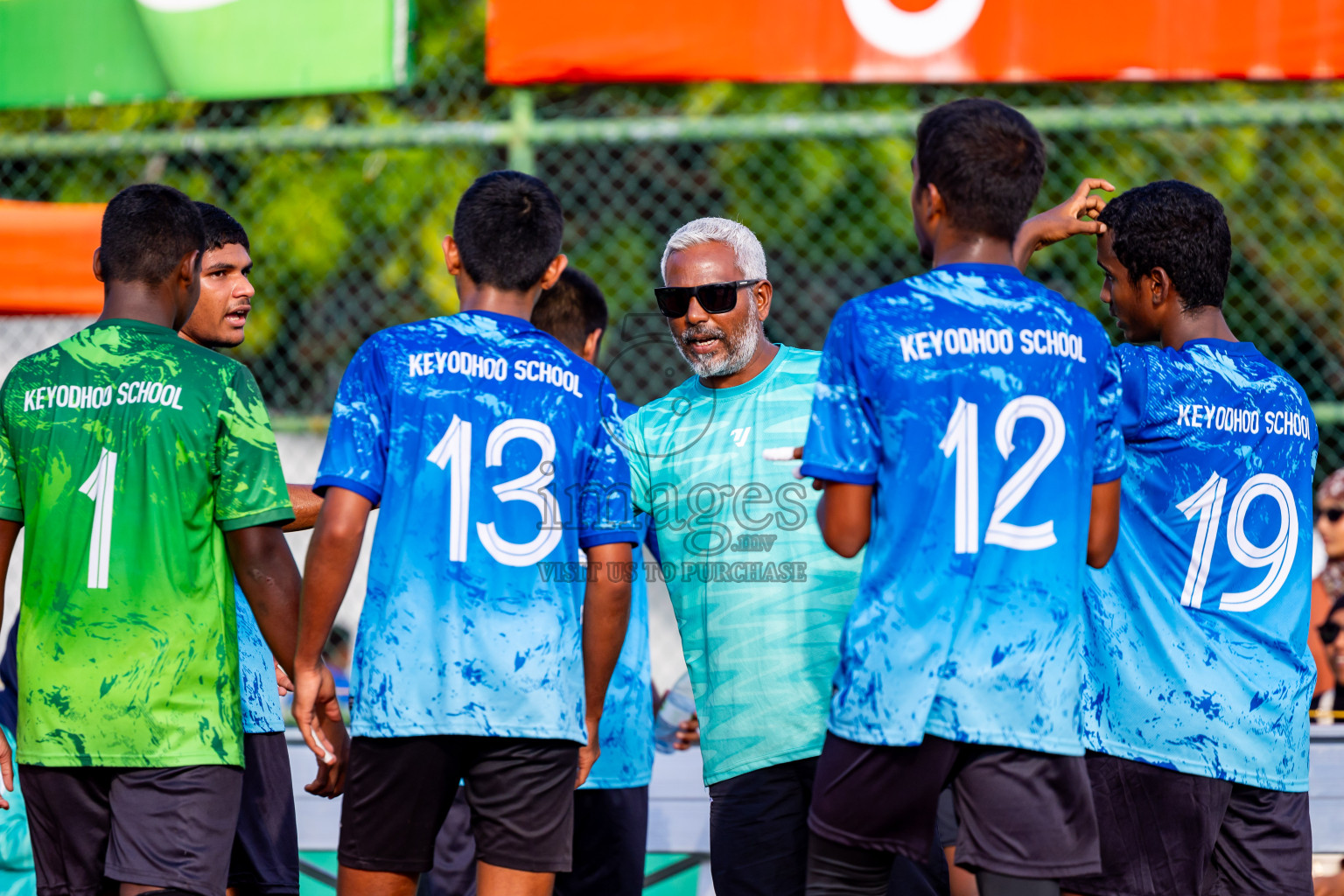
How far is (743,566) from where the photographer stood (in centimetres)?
328

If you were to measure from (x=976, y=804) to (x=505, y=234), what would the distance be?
5.24ft

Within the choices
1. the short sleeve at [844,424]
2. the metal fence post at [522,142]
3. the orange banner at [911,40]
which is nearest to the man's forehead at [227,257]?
the short sleeve at [844,424]

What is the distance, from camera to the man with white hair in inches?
127

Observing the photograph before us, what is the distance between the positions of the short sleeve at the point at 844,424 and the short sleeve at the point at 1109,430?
1.48 feet

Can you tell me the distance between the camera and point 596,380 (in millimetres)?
3109

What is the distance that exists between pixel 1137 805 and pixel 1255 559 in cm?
61

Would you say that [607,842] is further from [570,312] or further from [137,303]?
[137,303]

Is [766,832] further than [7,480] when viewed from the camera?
Yes

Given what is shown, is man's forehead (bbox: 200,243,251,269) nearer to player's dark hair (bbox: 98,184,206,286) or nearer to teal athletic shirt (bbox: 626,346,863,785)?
player's dark hair (bbox: 98,184,206,286)

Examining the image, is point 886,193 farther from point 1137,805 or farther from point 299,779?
point 1137,805

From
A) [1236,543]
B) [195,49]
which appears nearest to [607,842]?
[1236,543]

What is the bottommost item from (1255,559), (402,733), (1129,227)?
(402,733)

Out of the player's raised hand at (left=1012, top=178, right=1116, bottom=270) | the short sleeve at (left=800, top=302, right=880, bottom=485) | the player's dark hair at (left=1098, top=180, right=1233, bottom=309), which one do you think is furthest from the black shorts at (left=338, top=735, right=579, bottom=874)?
the player's dark hair at (left=1098, top=180, right=1233, bottom=309)

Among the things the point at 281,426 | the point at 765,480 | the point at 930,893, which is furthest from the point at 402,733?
the point at 281,426
